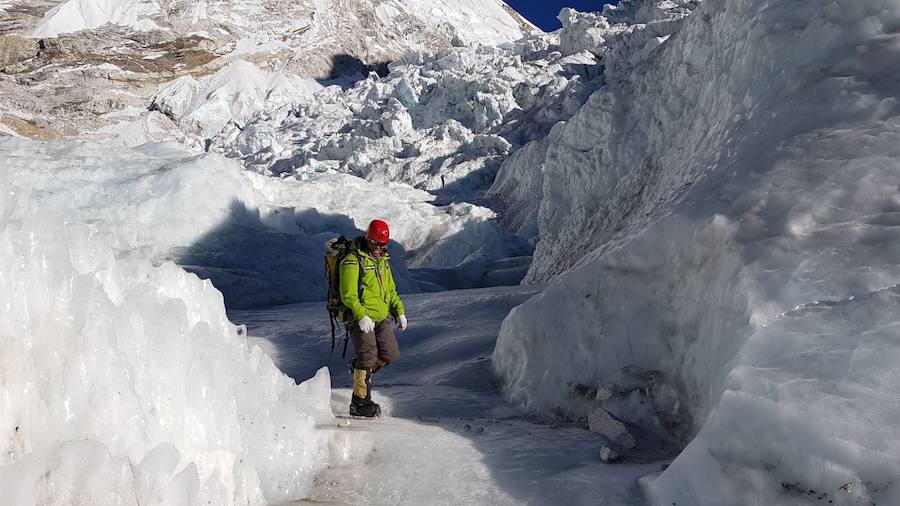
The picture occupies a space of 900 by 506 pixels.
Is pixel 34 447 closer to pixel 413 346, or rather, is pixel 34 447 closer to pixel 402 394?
pixel 402 394

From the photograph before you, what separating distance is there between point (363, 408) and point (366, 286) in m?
0.78

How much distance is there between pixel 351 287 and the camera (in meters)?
4.16

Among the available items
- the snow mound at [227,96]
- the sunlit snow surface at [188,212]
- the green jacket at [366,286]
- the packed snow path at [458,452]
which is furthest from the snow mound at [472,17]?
the green jacket at [366,286]

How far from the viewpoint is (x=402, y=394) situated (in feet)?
16.2

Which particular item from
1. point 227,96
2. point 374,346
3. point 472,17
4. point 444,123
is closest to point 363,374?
point 374,346

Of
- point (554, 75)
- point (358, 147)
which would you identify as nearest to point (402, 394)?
point (358, 147)

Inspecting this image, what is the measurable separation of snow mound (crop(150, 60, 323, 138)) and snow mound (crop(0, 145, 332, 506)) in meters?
51.5

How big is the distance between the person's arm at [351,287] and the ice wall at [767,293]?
49.1 inches

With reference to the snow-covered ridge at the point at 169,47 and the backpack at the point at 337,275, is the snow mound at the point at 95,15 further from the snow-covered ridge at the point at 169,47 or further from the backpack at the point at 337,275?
the backpack at the point at 337,275

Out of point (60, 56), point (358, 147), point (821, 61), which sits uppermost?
point (60, 56)

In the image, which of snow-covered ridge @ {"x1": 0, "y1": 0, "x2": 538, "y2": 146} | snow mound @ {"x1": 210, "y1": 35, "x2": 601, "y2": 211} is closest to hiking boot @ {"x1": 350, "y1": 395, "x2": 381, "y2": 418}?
snow mound @ {"x1": 210, "y1": 35, "x2": 601, "y2": 211}

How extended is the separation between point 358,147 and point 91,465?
113ft

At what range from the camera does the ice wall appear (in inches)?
88.7

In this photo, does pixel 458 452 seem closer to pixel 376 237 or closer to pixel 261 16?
pixel 376 237
